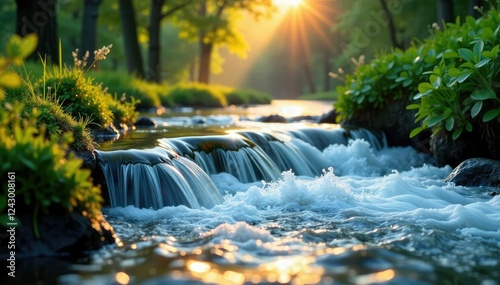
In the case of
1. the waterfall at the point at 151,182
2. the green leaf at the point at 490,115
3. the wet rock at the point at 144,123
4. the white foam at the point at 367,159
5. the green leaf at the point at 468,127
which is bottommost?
the white foam at the point at 367,159

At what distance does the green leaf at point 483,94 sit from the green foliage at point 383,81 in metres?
2.24

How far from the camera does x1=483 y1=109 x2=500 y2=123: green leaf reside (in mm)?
6664

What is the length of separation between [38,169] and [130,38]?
17.1 meters

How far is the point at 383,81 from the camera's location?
32.8 ft

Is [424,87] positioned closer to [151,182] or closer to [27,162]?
[151,182]

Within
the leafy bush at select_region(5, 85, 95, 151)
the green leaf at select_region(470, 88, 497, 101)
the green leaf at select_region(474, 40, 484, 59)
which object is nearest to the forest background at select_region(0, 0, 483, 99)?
the green leaf at select_region(474, 40, 484, 59)

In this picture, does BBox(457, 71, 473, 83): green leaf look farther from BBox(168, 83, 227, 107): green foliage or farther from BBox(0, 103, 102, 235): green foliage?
BBox(168, 83, 227, 107): green foliage

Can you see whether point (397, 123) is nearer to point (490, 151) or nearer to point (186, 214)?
point (490, 151)

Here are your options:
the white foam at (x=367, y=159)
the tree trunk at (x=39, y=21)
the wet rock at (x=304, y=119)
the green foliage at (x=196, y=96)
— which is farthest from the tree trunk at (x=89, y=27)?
the white foam at (x=367, y=159)

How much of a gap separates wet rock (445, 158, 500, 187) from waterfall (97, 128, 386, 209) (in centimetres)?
213

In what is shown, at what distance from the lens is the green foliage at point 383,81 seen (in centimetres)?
925

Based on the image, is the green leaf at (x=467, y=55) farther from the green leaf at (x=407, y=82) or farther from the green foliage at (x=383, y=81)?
the green leaf at (x=407, y=82)

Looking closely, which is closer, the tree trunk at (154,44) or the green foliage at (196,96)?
the green foliage at (196,96)

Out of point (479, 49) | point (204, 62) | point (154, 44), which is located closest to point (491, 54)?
point (479, 49)
